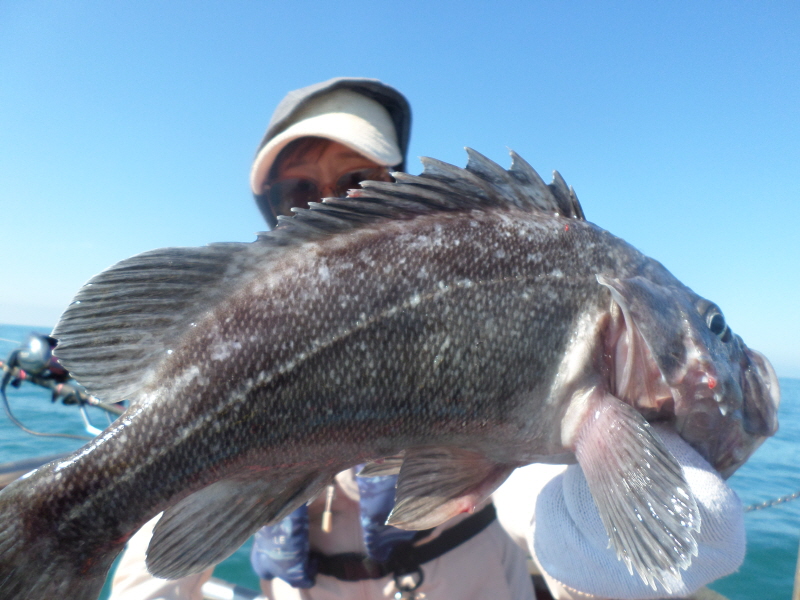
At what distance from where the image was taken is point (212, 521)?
3.48ft

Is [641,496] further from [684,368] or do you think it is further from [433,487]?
[433,487]

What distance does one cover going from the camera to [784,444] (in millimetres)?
14133

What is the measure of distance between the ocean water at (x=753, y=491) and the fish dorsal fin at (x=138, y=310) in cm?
423

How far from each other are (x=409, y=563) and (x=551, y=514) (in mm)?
919

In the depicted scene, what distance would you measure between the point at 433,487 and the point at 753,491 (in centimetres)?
1089

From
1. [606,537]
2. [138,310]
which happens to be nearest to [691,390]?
[606,537]

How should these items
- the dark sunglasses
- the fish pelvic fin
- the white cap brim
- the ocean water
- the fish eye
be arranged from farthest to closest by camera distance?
the ocean water
the dark sunglasses
the white cap brim
the fish eye
the fish pelvic fin

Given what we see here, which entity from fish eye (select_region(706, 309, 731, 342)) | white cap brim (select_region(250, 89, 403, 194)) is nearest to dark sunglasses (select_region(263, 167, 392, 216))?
white cap brim (select_region(250, 89, 403, 194))

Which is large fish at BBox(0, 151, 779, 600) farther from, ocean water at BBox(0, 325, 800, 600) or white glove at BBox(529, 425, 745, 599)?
ocean water at BBox(0, 325, 800, 600)

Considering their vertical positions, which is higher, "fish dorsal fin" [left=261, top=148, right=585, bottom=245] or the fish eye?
"fish dorsal fin" [left=261, top=148, right=585, bottom=245]

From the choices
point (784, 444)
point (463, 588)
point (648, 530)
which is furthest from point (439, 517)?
point (784, 444)

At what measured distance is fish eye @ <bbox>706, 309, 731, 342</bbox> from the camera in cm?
133

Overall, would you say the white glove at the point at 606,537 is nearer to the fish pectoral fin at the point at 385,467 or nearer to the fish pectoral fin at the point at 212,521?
the fish pectoral fin at the point at 385,467

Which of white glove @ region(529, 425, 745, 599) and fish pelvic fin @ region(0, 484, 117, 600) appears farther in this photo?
white glove @ region(529, 425, 745, 599)
